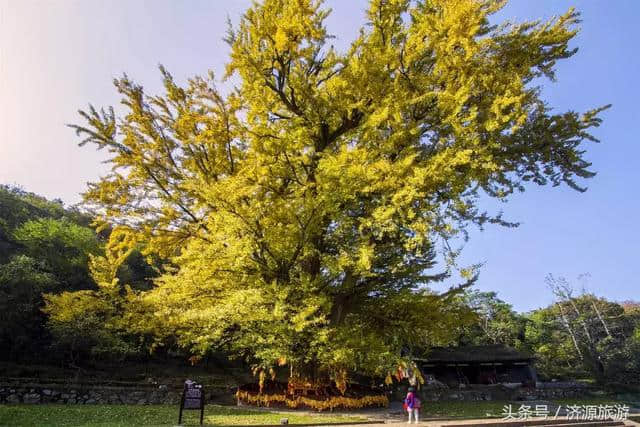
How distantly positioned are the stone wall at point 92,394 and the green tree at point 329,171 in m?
4.23

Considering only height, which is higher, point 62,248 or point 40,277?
point 62,248

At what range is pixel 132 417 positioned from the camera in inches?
406

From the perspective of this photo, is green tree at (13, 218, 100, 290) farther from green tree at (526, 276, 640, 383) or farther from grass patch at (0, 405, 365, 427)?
green tree at (526, 276, 640, 383)

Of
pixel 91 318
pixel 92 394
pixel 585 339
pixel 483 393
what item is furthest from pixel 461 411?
pixel 585 339

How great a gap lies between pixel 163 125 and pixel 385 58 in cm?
704

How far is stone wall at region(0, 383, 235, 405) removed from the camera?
44.8 ft

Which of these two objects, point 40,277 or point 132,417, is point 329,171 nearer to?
point 132,417

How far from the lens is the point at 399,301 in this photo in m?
11.8

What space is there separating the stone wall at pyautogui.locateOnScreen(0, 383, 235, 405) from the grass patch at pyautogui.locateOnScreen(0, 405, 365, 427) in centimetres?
242

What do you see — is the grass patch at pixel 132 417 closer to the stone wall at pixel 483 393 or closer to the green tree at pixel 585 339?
the stone wall at pixel 483 393

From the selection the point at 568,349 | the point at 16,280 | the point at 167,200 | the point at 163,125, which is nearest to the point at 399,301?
the point at 167,200

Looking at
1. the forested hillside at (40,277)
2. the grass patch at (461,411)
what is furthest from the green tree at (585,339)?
the forested hillside at (40,277)

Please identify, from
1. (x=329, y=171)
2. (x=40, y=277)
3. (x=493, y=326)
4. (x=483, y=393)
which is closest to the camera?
(x=329, y=171)

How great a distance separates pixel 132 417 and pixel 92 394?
555cm
